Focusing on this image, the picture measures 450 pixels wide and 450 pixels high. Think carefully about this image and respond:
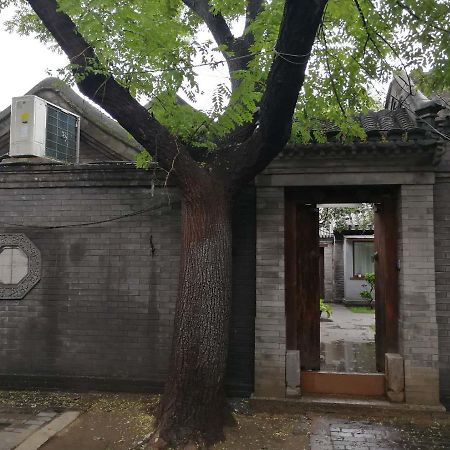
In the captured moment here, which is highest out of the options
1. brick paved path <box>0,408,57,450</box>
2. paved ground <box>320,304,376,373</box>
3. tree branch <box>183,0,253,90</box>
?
tree branch <box>183,0,253,90</box>

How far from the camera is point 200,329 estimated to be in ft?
16.3

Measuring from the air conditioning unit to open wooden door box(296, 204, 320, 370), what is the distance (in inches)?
161

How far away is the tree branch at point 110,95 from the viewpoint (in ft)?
15.6

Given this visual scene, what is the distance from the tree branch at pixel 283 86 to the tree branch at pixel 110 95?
1.93 feet

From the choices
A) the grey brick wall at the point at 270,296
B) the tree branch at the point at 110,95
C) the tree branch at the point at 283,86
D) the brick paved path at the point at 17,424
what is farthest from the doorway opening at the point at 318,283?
the brick paved path at the point at 17,424

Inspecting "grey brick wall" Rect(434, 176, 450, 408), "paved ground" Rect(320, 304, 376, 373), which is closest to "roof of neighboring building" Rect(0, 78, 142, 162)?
"grey brick wall" Rect(434, 176, 450, 408)

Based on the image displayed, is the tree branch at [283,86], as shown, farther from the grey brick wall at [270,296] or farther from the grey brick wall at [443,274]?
the grey brick wall at [443,274]

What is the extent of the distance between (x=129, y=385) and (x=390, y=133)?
4779 millimetres

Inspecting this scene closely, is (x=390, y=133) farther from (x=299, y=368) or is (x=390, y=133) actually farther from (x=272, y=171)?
(x=299, y=368)

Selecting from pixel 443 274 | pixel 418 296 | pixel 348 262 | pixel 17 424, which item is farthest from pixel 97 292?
pixel 348 262

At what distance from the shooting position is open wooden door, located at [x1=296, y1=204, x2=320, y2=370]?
6.58 meters

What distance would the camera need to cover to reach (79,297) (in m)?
6.61

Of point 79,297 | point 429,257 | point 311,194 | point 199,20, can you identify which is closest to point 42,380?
point 79,297

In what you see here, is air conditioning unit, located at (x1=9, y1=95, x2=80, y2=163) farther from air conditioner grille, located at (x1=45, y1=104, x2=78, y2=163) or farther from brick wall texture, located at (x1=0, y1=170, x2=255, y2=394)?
brick wall texture, located at (x1=0, y1=170, x2=255, y2=394)
